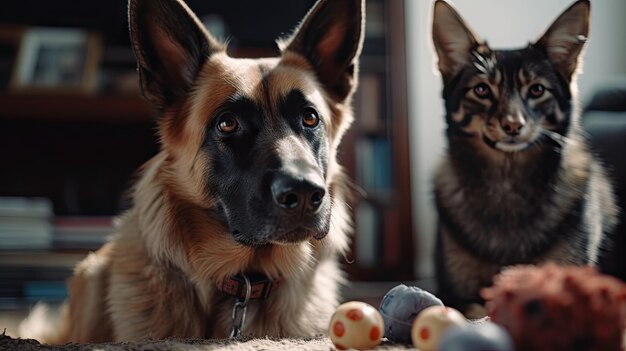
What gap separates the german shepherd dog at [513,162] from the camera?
5.09 feet

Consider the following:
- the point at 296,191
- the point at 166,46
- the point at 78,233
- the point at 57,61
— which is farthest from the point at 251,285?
the point at 57,61

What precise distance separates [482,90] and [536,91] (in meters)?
0.13

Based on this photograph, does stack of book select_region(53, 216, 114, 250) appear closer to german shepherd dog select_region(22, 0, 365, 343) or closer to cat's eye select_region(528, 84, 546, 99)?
german shepherd dog select_region(22, 0, 365, 343)

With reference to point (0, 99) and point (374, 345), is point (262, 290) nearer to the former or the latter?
point (374, 345)

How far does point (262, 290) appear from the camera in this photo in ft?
4.66

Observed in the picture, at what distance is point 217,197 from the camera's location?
1403 mm

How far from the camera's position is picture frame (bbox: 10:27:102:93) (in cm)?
308

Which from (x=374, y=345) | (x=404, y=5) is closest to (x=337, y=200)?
(x=374, y=345)

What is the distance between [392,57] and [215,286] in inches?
87.5

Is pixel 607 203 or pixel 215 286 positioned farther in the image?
pixel 607 203

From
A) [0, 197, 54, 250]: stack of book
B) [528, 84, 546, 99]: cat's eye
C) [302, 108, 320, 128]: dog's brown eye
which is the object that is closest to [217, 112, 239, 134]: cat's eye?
[302, 108, 320, 128]: dog's brown eye

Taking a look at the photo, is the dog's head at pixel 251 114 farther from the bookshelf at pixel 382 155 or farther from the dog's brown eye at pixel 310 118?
the bookshelf at pixel 382 155

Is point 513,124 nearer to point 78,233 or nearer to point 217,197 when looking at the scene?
point 217,197

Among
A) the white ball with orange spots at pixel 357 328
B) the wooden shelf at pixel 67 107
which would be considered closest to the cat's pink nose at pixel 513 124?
the white ball with orange spots at pixel 357 328
